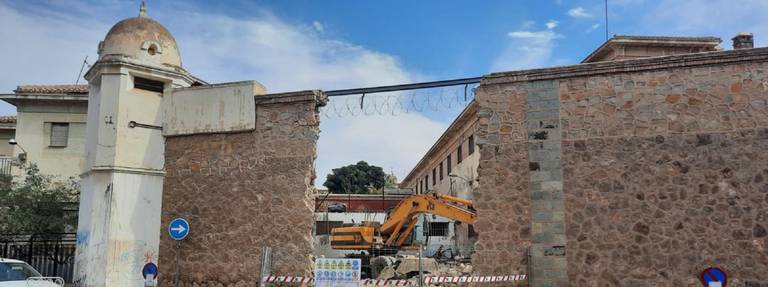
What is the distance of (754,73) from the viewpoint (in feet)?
35.8

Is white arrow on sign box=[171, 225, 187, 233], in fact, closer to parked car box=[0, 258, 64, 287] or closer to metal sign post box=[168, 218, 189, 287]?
metal sign post box=[168, 218, 189, 287]

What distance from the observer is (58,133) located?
26.8m

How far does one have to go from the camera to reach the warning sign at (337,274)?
11398mm

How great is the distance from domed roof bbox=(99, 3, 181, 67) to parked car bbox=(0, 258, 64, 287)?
4.98 meters

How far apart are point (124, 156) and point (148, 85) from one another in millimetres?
1737

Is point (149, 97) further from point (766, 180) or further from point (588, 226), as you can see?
point (766, 180)

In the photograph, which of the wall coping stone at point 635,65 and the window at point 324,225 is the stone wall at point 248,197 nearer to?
the wall coping stone at point 635,65

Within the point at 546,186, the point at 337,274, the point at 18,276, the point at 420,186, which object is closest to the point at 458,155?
the point at 420,186

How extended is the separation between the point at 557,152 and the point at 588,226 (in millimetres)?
1429

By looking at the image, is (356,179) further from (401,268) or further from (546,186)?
(546,186)

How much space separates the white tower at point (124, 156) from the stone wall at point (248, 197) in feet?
1.96

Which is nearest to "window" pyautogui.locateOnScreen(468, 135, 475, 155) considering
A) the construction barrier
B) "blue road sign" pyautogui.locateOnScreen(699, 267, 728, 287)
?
the construction barrier

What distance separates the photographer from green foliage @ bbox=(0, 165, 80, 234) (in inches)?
698

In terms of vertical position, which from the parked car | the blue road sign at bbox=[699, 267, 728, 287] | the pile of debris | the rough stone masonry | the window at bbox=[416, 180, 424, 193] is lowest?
the pile of debris
